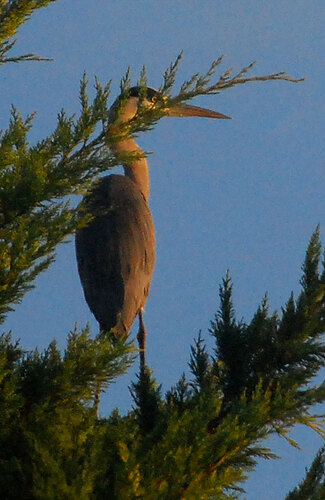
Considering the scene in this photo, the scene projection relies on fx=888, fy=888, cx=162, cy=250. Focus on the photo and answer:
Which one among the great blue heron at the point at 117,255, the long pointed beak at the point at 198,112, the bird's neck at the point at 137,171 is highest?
the long pointed beak at the point at 198,112

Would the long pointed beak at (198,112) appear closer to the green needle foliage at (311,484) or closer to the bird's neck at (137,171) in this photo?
the bird's neck at (137,171)

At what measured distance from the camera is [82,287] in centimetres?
642

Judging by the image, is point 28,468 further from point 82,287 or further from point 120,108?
point 82,287

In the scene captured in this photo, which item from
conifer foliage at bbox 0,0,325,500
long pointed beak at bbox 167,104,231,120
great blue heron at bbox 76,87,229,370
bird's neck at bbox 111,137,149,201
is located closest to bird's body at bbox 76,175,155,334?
great blue heron at bbox 76,87,229,370

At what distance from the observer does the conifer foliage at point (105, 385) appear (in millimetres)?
2594

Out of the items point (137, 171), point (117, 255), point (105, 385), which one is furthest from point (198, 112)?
point (105, 385)

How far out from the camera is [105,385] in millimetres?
3049

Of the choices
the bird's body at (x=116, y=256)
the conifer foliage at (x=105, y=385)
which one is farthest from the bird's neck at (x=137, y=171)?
the conifer foliage at (x=105, y=385)

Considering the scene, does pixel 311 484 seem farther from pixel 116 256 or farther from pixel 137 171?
pixel 137 171

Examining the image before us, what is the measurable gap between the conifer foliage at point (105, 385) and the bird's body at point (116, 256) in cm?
248

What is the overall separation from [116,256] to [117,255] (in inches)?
0.5

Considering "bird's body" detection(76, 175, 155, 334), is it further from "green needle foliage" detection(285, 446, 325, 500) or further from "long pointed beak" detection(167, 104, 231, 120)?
"green needle foliage" detection(285, 446, 325, 500)

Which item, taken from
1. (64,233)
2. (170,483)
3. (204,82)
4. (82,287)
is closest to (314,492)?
(170,483)

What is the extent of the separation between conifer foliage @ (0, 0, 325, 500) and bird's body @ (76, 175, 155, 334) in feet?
8.13
